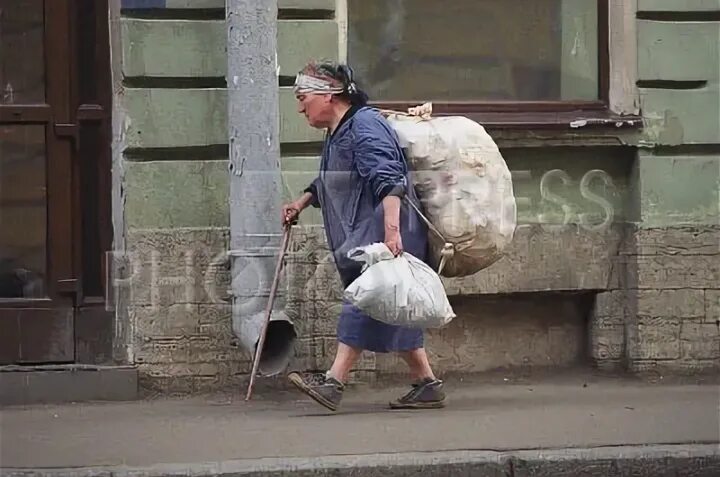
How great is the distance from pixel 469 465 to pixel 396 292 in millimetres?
926

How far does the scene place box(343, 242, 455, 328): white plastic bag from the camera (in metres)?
5.91

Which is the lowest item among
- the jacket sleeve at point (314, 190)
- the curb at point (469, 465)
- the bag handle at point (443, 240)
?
the curb at point (469, 465)

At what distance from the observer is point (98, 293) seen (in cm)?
715

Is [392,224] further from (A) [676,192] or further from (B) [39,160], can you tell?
(A) [676,192]

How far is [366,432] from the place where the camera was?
231 inches

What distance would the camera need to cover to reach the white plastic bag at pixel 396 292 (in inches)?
233

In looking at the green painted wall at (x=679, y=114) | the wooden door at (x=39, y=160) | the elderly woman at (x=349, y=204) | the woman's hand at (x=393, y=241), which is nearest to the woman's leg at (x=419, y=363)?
the elderly woman at (x=349, y=204)

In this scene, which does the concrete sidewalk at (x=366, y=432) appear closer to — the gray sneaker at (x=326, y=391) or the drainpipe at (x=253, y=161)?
the gray sneaker at (x=326, y=391)

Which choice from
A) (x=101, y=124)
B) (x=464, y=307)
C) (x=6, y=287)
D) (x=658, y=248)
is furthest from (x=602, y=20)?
(x=6, y=287)

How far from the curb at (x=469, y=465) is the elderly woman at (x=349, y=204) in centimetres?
97

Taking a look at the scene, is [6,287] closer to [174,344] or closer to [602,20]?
[174,344]

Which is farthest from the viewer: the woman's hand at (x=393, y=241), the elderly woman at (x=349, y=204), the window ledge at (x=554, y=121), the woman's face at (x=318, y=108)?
the window ledge at (x=554, y=121)

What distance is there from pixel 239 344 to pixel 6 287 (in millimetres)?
1231

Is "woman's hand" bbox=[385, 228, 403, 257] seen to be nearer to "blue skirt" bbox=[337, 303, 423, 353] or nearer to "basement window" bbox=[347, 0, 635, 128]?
"blue skirt" bbox=[337, 303, 423, 353]
